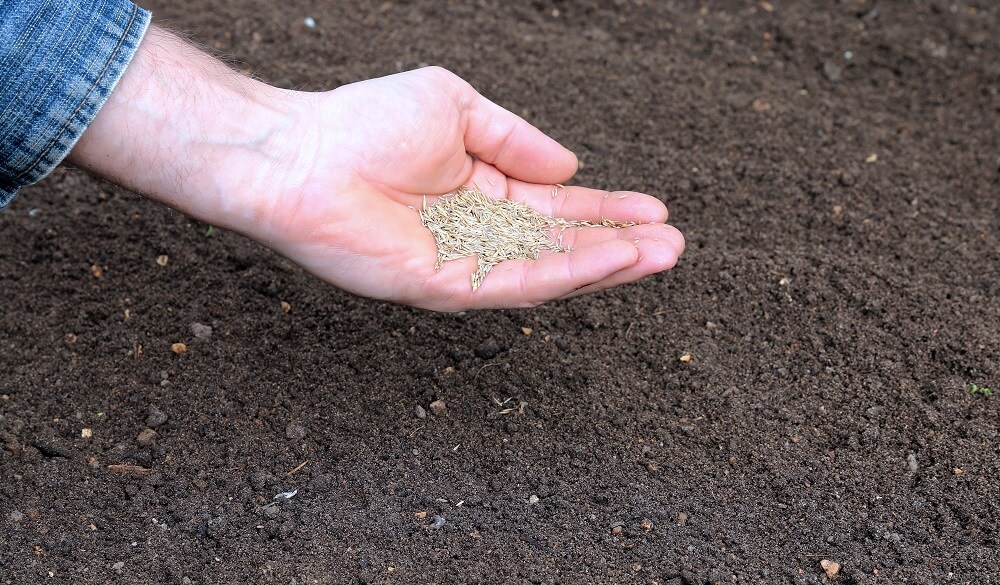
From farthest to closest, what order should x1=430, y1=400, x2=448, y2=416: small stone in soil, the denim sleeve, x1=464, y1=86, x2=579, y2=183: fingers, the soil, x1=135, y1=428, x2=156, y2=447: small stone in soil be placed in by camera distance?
x1=464, y1=86, x2=579, y2=183: fingers → x1=430, y1=400, x2=448, y2=416: small stone in soil → x1=135, y1=428, x2=156, y2=447: small stone in soil → the soil → the denim sleeve

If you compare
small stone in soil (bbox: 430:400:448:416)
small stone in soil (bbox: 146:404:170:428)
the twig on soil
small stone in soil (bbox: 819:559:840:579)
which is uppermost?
small stone in soil (bbox: 819:559:840:579)

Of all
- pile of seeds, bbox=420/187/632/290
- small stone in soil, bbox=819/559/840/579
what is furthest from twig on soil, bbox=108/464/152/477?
small stone in soil, bbox=819/559/840/579

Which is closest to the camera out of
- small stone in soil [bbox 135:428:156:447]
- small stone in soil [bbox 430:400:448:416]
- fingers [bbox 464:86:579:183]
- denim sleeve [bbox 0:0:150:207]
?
denim sleeve [bbox 0:0:150:207]

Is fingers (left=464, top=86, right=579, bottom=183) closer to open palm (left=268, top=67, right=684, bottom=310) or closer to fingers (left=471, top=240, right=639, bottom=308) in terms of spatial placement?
open palm (left=268, top=67, right=684, bottom=310)

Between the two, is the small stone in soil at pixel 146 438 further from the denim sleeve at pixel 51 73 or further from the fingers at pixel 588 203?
the fingers at pixel 588 203

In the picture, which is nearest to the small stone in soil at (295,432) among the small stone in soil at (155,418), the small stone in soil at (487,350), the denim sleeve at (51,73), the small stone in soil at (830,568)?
the small stone in soil at (155,418)

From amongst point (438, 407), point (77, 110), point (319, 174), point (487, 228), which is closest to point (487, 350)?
point (438, 407)

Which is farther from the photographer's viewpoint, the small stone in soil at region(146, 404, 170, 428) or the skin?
the small stone in soil at region(146, 404, 170, 428)

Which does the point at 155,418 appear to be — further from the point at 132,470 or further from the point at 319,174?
the point at 319,174

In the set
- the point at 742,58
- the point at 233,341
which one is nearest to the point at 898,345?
the point at 742,58
